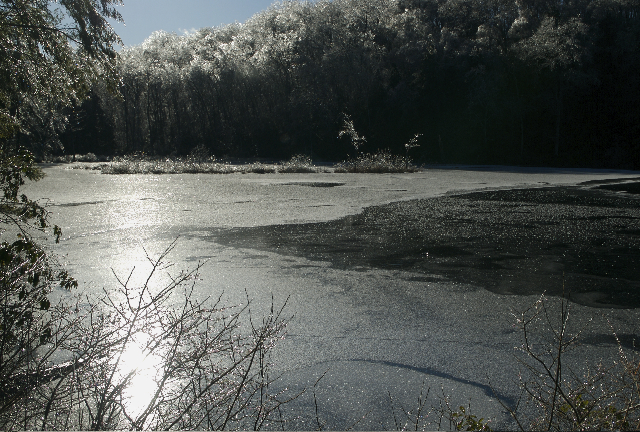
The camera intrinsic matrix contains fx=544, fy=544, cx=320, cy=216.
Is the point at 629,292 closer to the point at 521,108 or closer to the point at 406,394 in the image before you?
the point at 406,394

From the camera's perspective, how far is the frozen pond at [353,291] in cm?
338

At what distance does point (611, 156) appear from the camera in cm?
3288

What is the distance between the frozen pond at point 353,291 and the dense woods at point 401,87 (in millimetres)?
25069

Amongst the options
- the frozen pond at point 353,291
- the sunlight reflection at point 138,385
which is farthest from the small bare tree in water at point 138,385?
the frozen pond at point 353,291

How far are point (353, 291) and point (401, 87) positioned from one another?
3603cm

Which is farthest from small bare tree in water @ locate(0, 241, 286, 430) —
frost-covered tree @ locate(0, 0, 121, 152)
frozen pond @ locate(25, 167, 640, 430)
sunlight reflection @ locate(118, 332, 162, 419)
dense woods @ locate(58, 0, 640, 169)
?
dense woods @ locate(58, 0, 640, 169)

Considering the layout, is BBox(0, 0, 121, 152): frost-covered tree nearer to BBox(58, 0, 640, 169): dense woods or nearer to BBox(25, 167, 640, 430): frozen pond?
BBox(25, 167, 640, 430): frozen pond

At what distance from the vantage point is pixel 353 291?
17.7 feet

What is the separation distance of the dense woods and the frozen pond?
2507 cm

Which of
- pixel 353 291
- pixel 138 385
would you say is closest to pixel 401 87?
pixel 353 291

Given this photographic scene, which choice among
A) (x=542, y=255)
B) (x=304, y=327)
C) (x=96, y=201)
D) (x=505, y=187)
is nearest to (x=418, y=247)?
(x=542, y=255)

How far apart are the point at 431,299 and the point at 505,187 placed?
12.3 metres

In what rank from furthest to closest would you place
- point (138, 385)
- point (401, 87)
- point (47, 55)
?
point (401, 87) < point (47, 55) < point (138, 385)

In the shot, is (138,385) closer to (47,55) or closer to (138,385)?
(138,385)
